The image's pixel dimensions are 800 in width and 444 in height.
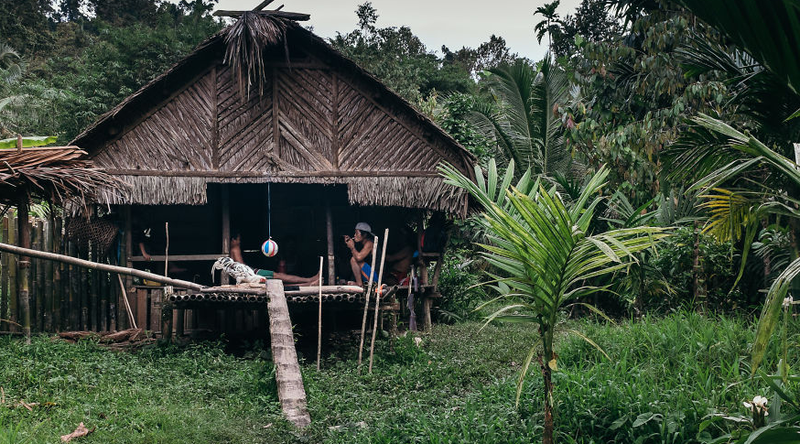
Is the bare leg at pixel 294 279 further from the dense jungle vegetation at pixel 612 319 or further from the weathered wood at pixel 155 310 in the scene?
the dense jungle vegetation at pixel 612 319

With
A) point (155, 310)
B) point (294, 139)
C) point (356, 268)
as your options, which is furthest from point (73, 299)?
point (356, 268)

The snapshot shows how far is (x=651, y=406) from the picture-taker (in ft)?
15.4

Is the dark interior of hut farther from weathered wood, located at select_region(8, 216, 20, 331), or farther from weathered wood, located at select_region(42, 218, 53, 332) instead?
weathered wood, located at select_region(8, 216, 20, 331)

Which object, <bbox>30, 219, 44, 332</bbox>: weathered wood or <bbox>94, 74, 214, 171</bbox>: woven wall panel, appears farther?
<bbox>94, 74, 214, 171</bbox>: woven wall panel

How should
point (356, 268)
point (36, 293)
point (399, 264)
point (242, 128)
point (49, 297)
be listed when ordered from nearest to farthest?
point (36, 293)
point (49, 297)
point (242, 128)
point (356, 268)
point (399, 264)

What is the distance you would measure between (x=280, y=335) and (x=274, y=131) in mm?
3939

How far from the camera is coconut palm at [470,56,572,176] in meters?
13.8

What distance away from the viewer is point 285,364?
6488 mm

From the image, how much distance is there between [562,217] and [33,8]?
26945 mm

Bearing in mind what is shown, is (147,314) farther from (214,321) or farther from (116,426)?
(116,426)

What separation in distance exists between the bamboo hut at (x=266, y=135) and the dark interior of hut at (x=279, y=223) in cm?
52

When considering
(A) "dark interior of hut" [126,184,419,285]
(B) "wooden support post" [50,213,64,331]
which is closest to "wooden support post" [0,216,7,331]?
(B) "wooden support post" [50,213,64,331]

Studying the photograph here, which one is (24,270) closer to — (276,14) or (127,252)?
(127,252)

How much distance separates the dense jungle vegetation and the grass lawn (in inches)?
0.9
